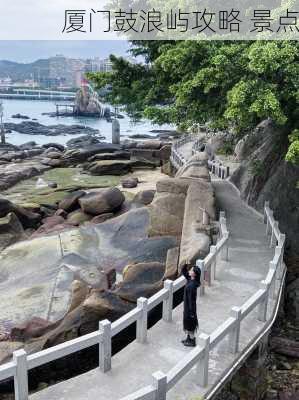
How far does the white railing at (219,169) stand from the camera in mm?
28656

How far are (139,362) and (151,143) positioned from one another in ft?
142

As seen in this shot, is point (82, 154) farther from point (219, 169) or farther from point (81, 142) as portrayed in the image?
point (81, 142)

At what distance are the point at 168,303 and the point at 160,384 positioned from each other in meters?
3.15

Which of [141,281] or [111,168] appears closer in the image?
[141,281]

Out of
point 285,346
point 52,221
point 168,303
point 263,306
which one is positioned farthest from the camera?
point 52,221

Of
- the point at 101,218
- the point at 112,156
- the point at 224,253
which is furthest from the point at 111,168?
the point at 224,253

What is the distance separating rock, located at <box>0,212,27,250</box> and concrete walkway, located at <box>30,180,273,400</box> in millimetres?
11498

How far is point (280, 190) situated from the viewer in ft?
64.3

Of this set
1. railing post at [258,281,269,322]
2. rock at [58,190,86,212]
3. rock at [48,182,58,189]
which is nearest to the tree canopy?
railing post at [258,281,269,322]

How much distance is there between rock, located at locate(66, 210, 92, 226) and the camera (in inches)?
953

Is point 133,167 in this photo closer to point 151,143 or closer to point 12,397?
point 151,143

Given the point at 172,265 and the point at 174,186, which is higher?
the point at 174,186

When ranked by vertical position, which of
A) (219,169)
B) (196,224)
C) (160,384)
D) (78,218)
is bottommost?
(78,218)

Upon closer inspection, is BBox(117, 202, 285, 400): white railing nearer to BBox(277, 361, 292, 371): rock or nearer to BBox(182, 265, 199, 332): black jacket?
BBox(182, 265, 199, 332): black jacket
